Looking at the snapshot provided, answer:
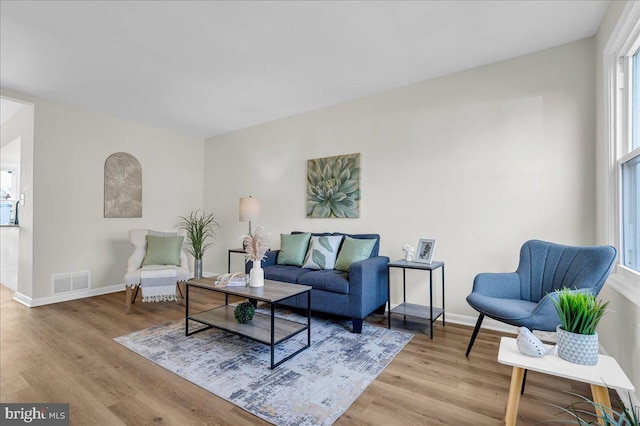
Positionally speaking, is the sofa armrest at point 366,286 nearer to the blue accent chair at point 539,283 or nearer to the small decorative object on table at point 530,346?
the blue accent chair at point 539,283

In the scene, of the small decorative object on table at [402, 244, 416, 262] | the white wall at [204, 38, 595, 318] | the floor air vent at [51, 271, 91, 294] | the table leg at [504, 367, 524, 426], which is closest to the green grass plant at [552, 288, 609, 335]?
the table leg at [504, 367, 524, 426]

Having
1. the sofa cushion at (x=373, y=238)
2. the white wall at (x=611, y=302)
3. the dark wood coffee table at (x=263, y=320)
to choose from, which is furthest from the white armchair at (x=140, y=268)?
the white wall at (x=611, y=302)

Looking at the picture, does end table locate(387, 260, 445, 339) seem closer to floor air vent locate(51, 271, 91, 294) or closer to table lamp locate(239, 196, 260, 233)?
table lamp locate(239, 196, 260, 233)

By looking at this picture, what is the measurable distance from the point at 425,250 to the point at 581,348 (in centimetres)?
183

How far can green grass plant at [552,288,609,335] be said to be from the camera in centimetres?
134

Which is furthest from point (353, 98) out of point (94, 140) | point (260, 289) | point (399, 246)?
point (94, 140)

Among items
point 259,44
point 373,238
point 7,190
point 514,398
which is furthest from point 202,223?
point 514,398

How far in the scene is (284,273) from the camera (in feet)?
11.2

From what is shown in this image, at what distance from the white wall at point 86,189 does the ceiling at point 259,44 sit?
505 mm

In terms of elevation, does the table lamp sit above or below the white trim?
above

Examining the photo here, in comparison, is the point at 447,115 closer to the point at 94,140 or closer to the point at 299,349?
the point at 299,349

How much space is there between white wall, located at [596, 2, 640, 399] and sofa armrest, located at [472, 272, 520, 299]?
577mm

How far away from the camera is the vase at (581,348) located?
4.38ft

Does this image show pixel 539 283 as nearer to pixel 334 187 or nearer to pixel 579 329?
pixel 579 329
